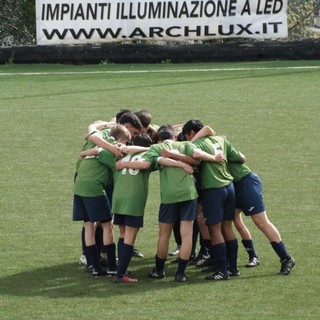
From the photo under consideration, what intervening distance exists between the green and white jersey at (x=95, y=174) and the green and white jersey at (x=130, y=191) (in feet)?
0.91

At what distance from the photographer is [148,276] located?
1221cm

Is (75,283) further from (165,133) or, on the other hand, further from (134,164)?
(165,133)

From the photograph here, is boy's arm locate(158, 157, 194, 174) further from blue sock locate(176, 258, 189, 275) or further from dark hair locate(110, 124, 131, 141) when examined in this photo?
blue sock locate(176, 258, 189, 275)

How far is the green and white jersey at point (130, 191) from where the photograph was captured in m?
11.7

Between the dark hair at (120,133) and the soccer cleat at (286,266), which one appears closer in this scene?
the dark hair at (120,133)

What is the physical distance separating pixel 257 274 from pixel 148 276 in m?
1.13

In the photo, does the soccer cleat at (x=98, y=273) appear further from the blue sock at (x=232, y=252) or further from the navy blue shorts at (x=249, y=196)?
the navy blue shorts at (x=249, y=196)

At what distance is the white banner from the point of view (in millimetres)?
27438

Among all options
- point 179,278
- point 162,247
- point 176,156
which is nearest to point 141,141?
point 176,156

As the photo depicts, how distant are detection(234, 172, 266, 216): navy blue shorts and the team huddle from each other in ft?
0.03

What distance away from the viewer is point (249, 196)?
12.2 metres

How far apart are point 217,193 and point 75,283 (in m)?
1.70

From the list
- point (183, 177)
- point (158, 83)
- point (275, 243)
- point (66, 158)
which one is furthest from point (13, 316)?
point (158, 83)

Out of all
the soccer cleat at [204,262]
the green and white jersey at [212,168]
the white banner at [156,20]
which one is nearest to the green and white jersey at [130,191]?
the green and white jersey at [212,168]
